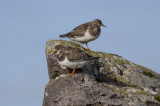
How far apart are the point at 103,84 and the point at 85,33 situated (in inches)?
262

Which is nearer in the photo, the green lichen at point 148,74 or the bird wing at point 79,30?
the green lichen at point 148,74

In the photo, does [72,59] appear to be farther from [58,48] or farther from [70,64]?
[58,48]

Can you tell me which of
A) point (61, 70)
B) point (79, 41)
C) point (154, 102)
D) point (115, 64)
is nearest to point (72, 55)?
point (61, 70)

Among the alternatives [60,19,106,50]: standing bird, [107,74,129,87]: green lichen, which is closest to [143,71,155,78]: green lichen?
[107,74,129,87]: green lichen

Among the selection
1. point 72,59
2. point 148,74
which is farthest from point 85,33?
point 72,59

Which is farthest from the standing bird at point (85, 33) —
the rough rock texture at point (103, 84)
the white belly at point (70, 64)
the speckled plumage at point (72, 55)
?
the white belly at point (70, 64)

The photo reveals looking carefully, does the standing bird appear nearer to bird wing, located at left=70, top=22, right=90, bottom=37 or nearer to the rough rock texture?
bird wing, located at left=70, top=22, right=90, bottom=37

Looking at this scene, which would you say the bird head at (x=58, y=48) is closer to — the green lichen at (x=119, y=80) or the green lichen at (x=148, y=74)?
the green lichen at (x=119, y=80)

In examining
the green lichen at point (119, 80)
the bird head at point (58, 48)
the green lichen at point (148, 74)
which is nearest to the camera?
the bird head at point (58, 48)

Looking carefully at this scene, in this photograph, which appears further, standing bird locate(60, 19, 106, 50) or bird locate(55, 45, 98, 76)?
standing bird locate(60, 19, 106, 50)

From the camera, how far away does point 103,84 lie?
15.0 m

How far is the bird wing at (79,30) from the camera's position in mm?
21062

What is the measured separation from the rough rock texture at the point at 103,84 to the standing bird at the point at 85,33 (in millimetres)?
3027

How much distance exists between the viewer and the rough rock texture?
13367mm
